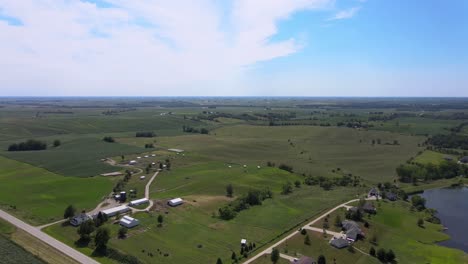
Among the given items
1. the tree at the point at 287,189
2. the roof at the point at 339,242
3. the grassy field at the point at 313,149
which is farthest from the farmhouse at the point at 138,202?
the grassy field at the point at 313,149

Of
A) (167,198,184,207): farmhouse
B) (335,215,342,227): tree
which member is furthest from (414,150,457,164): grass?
(167,198,184,207): farmhouse

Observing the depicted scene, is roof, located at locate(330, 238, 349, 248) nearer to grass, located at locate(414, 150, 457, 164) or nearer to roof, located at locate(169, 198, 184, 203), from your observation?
roof, located at locate(169, 198, 184, 203)

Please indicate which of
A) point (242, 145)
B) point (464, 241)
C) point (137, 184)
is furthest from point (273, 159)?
point (464, 241)

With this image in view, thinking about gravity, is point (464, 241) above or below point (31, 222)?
below

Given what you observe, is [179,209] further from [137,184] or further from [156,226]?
[137,184]

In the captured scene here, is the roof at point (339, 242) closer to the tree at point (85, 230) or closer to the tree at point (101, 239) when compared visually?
the tree at point (101, 239)
